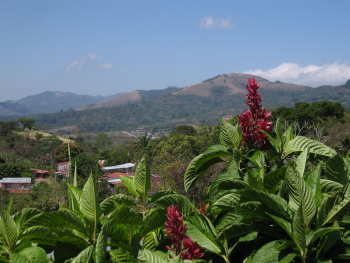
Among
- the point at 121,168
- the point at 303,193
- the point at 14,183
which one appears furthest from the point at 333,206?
the point at 121,168

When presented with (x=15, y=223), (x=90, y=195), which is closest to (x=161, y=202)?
(x=90, y=195)

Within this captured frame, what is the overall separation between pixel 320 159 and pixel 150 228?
0.67m

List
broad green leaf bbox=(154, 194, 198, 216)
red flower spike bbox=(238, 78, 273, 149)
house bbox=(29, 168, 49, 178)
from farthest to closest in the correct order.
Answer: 1. house bbox=(29, 168, 49, 178)
2. red flower spike bbox=(238, 78, 273, 149)
3. broad green leaf bbox=(154, 194, 198, 216)

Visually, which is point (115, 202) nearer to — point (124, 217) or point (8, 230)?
point (124, 217)

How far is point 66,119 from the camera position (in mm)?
179875

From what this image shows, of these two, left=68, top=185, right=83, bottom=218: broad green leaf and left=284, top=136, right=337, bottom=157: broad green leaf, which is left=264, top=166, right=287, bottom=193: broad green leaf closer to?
left=284, top=136, right=337, bottom=157: broad green leaf

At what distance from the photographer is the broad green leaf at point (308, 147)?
124 cm

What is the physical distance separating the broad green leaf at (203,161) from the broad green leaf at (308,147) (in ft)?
0.72

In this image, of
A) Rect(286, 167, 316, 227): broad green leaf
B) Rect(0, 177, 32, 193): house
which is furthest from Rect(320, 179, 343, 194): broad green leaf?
Rect(0, 177, 32, 193): house

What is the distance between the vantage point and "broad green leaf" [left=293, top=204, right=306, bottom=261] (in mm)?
893

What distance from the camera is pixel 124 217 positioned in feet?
3.37

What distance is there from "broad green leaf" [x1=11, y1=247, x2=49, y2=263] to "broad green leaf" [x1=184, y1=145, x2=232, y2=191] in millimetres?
551

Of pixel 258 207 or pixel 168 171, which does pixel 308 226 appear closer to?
pixel 258 207

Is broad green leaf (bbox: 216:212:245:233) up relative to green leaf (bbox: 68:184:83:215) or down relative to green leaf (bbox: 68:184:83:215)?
down
